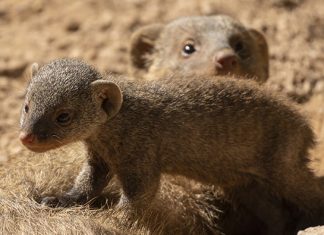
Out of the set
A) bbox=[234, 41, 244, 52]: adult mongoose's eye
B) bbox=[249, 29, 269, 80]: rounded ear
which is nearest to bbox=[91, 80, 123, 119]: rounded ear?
bbox=[234, 41, 244, 52]: adult mongoose's eye

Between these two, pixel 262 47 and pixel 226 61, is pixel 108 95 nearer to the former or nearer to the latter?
pixel 226 61

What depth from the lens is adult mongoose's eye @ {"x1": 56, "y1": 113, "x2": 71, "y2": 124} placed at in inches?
165

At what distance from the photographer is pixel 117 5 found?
801 centimetres

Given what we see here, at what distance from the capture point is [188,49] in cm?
609

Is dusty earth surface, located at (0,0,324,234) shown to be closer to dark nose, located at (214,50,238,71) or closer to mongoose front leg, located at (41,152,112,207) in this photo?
dark nose, located at (214,50,238,71)

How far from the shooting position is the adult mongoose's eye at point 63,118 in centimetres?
420

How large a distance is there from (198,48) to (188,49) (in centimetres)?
9

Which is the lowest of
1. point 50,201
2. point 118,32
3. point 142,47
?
point 118,32

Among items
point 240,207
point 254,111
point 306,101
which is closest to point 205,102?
point 254,111

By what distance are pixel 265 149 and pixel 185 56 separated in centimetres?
153

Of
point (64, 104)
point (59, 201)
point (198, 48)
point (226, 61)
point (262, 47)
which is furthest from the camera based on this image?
point (262, 47)

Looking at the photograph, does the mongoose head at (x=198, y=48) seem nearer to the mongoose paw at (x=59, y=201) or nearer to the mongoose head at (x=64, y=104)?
the mongoose head at (x=64, y=104)

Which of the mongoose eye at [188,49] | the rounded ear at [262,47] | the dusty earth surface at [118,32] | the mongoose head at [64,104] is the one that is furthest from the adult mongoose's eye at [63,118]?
the dusty earth surface at [118,32]

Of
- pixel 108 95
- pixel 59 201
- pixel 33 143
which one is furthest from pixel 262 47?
pixel 33 143
